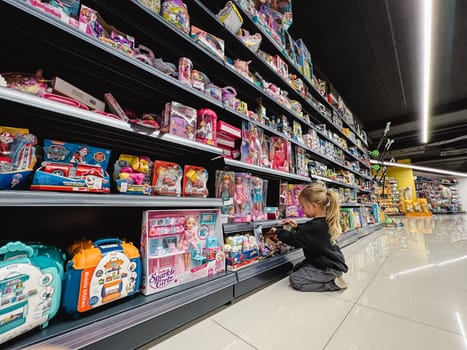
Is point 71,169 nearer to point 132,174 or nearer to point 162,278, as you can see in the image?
point 132,174

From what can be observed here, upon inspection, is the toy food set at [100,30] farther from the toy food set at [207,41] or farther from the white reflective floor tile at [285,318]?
the white reflective floor tile at [285,318]

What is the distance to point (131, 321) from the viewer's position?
0.67 m

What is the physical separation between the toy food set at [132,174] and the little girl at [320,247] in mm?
Result: 1018

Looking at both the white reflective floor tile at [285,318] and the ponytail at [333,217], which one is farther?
the ponytail at [333,217]

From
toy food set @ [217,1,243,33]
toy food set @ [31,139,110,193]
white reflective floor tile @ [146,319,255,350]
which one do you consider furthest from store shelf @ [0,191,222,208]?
toy food set @ [217,1,243,33]

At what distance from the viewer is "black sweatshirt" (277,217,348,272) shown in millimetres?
1210

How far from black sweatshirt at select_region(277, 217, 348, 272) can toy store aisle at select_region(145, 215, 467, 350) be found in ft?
0.58

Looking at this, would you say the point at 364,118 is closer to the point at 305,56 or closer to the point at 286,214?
the point at 305,56

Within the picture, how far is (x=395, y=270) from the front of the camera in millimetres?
1533

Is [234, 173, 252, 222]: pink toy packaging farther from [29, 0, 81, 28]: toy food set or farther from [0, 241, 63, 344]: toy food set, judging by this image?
[29, 0, 81, 28]: toy food set

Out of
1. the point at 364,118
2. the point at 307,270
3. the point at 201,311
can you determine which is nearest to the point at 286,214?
the point at 307,270

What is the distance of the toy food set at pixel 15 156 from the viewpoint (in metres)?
0.57

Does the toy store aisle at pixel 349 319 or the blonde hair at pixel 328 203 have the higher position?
the blonde hair at pixel 328 203

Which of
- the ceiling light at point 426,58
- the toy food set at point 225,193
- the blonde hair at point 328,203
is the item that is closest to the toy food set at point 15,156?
the toy food set at point 225,193
